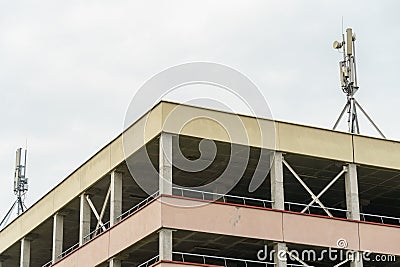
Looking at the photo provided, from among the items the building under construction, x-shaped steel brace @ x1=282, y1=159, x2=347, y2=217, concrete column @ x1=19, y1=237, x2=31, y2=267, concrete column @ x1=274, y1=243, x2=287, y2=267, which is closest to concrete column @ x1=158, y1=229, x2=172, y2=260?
the building under construction

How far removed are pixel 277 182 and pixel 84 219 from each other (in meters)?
10.4

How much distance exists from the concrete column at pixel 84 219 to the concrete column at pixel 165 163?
835cm

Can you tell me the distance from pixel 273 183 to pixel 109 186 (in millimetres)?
8675

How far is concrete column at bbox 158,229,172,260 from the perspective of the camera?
137 ft

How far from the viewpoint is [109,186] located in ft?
162

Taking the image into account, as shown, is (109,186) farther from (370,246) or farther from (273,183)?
(370,246)

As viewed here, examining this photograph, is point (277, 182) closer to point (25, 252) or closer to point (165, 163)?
point (165, 163)

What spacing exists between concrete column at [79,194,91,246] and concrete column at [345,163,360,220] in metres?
12.8

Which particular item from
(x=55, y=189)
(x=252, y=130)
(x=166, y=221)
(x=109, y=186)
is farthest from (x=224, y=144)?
(x=55, y=189)

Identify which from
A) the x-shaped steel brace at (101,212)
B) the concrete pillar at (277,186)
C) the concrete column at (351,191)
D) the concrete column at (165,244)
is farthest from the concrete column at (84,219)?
the concrete column at (351,191)

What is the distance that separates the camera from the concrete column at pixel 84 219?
49.6 m

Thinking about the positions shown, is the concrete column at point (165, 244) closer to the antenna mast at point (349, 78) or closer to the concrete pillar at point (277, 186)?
the concrete pillar at point (277, 186)

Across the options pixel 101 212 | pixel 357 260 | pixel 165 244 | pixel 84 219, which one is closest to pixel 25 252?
pixel 84 219

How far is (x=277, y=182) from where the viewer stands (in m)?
45.4
